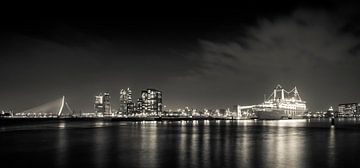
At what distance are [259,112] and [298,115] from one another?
33216mm

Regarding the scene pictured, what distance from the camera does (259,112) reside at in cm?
17738

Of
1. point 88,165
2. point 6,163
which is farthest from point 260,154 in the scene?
point 6,163

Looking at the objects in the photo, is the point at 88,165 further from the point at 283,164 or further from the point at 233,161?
the point at 283,164

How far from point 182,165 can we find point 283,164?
17.0 ft

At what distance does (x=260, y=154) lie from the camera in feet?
74.2

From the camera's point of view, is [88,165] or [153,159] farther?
[153,159]

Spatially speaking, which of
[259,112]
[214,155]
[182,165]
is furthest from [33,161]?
[259,112]

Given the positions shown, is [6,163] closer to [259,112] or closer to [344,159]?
[344,159]

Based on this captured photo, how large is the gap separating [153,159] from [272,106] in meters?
165

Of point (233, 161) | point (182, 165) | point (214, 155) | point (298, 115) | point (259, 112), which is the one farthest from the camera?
point (298, 115)

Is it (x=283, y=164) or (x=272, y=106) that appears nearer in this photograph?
(x=283, y=164)

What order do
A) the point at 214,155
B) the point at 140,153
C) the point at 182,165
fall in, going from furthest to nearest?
the point at 140,153 < the point at 214,155 < the point at 182,165

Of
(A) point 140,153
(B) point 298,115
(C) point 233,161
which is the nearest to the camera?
(C) point 233,161

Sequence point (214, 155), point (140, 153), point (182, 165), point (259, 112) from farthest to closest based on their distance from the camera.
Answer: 1. point (259, 112)
2. point (140, 153)
3. point (214, 155)
4. point (182, 165)
